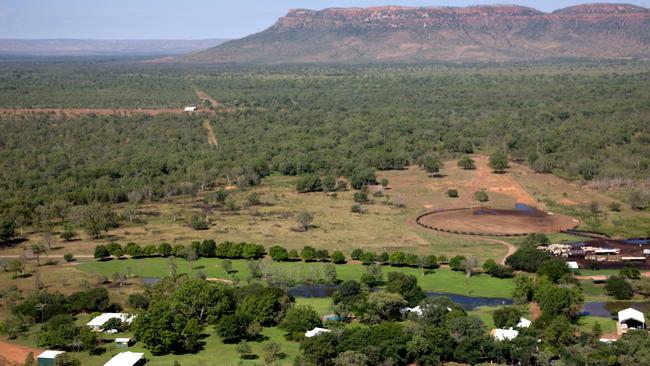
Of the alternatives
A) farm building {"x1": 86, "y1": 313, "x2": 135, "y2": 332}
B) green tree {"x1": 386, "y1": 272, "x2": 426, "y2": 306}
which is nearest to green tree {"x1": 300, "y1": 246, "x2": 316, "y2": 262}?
green tree {"x1": 386, "y1": 272, "x2": 426, "y2": 306}

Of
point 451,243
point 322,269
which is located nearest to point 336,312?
point 322,269

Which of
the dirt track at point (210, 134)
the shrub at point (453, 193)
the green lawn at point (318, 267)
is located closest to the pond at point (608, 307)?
the green lawn at point (318, 267)

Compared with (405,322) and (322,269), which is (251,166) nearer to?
(322,269)

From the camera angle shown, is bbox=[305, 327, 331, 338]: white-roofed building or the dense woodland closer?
bbox=[305, 327, 331, 338]: white-roofed building

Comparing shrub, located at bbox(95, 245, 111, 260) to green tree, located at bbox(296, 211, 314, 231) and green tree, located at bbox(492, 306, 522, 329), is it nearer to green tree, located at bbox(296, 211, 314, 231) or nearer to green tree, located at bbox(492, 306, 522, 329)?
green tree, located at bbox(296, 211, 314, 231)

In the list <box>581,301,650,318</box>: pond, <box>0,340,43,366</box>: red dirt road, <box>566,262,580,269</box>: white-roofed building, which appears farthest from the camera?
<box>566,262,580,269</box>: white-roofed building
